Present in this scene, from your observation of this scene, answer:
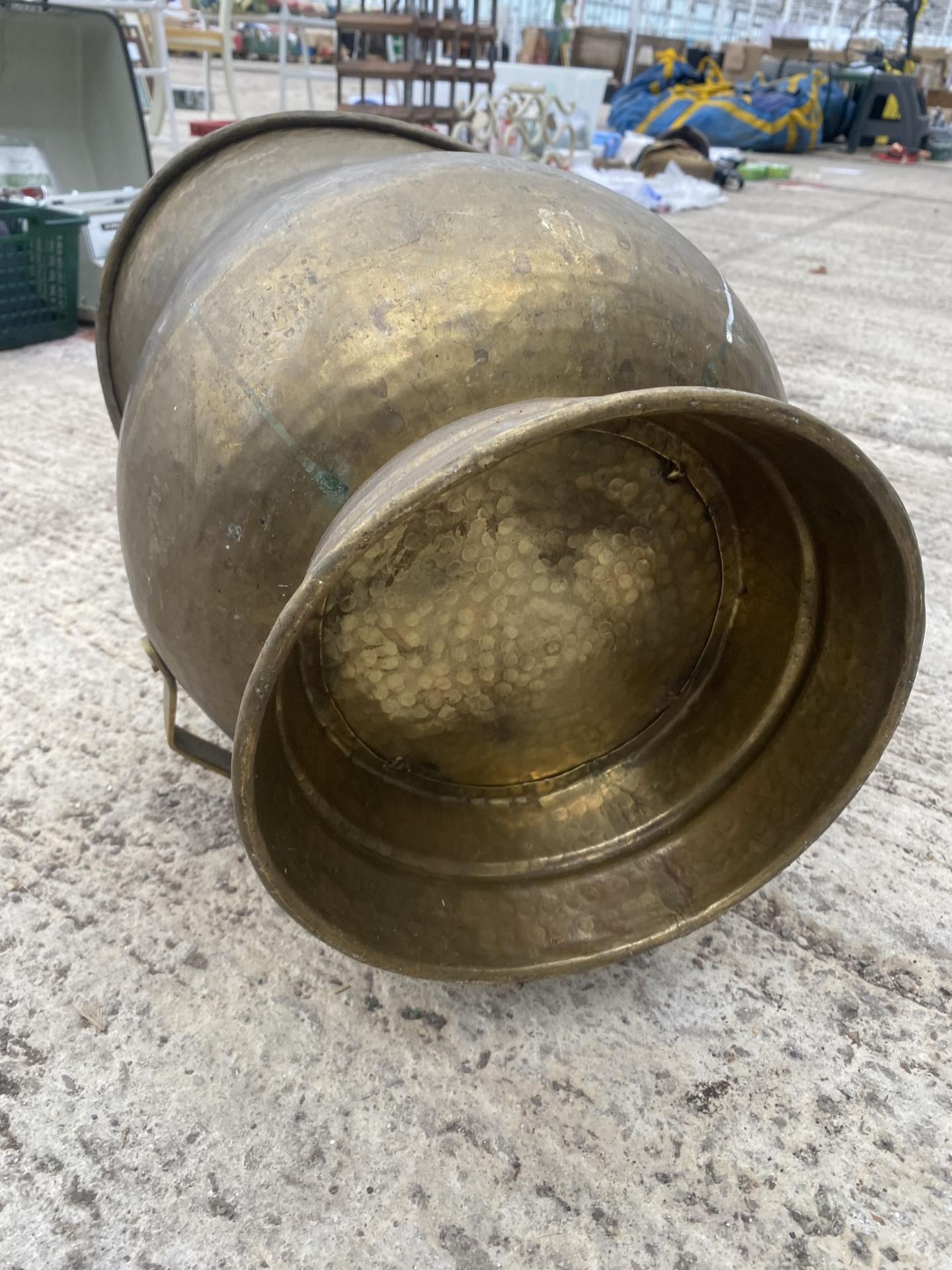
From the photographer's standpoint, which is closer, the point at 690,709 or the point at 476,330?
the point at 476,330

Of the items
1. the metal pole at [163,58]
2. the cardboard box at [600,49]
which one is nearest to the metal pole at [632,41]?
the cardboard box at [600,49]

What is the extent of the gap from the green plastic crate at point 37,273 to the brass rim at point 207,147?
1.70 metres

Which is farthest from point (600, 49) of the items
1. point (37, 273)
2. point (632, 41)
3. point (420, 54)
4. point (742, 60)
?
point (37, 273)

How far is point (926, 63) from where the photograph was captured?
13.5 m

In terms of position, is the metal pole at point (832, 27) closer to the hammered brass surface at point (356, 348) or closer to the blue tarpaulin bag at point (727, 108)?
the blue tarpaulin bag at point (727, 108)

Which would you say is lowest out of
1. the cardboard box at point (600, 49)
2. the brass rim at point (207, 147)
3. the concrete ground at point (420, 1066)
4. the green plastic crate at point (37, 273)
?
the concrete ground at point (420, 1066)

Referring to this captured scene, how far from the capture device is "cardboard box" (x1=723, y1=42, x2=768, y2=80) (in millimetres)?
12992

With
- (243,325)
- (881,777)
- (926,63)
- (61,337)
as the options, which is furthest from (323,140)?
(926,63)

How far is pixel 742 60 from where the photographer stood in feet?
42.8

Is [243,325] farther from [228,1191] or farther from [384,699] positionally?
[228,1191]

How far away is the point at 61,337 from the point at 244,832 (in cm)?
289

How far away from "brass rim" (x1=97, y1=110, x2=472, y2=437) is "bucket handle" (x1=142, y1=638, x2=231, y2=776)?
1.98 ft

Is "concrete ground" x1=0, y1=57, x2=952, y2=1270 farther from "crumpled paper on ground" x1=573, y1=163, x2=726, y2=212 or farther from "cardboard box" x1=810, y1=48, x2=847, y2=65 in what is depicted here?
"cardboard box" x1=810, y1=48, x2=847, y2=65

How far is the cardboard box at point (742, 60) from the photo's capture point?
42.6ft
